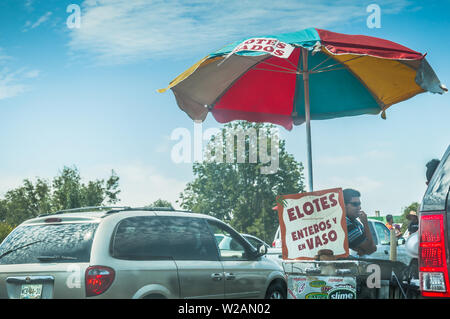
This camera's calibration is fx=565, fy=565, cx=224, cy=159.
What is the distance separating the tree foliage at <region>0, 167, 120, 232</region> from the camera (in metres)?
42.2

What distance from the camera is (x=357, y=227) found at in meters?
6.97

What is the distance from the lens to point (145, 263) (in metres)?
6.23

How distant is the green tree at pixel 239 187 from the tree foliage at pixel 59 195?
16492 mm

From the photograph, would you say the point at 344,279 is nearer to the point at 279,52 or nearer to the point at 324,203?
the point at 324,203

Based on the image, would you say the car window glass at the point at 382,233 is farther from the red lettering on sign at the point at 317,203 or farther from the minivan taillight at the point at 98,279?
the minivan taillight at the point at 98,279

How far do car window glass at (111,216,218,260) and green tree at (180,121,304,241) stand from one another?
5118cm

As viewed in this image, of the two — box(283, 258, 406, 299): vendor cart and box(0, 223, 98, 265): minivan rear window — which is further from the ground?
box(0, 223, 98, 265): minivan rear window

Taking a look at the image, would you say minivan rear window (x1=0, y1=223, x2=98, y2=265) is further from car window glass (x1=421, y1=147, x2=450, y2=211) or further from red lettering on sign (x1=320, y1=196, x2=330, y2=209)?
car window glass (x1=421, y1=147, x2=450, y2=211)

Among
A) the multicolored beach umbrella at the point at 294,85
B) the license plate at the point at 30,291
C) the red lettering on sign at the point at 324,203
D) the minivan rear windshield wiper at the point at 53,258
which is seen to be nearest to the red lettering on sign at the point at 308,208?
the red lettering on sign at the point at 324,203

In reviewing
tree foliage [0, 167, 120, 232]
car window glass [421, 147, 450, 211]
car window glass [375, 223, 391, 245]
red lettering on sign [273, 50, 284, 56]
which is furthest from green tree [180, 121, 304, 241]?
car window glass [421, 147, 450, 211]

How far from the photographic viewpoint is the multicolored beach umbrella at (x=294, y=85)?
8.22 meters

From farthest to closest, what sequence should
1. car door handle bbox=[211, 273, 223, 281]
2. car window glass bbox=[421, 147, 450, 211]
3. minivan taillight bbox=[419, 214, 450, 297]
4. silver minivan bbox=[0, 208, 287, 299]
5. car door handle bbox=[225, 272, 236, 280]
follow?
1. car door handle bbox=[225, 272, 236, 280]
2. car door handle bbox=[211, 273, 223, 281]
3. silver minivan bbox=[0, 208, 287, 299]
4. car window glass bbox=[421, 147, 450, 211]
5. minivan taillight bbox=[419, 214, 450, 297]

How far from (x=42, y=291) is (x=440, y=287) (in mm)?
4136

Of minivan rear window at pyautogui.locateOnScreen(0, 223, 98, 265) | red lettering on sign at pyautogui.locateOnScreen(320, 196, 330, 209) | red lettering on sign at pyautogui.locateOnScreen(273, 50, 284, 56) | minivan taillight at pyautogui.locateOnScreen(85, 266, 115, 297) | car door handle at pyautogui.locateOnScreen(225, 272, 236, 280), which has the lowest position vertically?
car door handle at pyautogui.locateOnScreen(225, 272, 236, 280)
